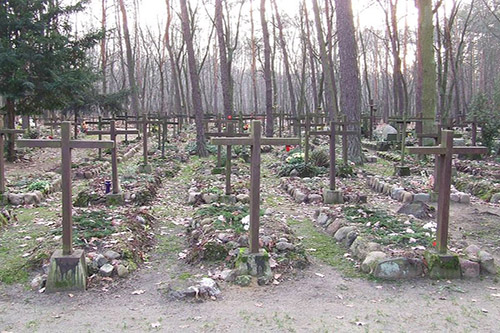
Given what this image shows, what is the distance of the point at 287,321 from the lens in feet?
14.5

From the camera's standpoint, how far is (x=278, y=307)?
475 cm

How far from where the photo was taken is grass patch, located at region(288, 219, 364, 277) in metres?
6.01

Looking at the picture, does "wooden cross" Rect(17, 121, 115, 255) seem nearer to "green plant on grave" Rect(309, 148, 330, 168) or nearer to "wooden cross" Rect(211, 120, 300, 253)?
"wooden cross" Rect(211, 120, 300, 253)

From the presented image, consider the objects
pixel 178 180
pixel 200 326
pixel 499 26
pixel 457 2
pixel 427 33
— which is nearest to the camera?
pixel 200 326

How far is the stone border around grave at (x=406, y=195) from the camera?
10156 millimetres

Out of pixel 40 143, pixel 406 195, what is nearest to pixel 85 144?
pixel 40 143

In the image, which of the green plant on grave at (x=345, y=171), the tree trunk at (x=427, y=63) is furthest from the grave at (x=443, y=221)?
the tree trunk at (x=427, y=63)

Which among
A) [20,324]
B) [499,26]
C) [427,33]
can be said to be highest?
[499,26]

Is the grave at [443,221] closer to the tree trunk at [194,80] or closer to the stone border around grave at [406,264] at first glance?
the stone border around grave at [406,264]

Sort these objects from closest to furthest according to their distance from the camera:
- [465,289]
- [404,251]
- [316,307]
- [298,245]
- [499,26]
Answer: [316,307]
[465,289]
[404,251]
[298,245]
[499,26]

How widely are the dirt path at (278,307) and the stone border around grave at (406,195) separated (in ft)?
16.1

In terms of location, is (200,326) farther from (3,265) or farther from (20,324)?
(3,265)

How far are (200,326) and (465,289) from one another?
122 inches

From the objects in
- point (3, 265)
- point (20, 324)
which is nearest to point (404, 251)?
point (20, 324)
